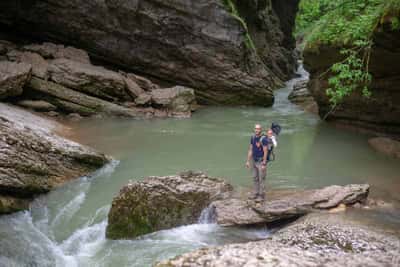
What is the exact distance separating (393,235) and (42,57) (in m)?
21.1

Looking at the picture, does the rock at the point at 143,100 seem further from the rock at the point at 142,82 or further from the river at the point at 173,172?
the river at the point at 173,172

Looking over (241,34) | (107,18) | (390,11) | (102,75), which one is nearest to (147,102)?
(102,75)

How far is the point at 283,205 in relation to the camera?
994cm

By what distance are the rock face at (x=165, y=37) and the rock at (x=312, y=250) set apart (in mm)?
18536

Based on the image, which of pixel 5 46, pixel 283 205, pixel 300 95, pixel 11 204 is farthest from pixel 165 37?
pixel 283 205

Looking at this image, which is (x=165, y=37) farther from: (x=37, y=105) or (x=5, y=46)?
(x=5, y=46)

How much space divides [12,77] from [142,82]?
310 inches

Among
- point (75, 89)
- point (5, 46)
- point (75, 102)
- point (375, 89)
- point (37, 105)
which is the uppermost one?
point (375, 89)

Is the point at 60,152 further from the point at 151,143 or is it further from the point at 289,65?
the point at 289,65

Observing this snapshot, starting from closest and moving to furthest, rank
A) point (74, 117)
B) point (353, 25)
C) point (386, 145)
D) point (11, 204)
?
point (11, 204)
point (353, 25)
point (386, 145)
point (74, 117)

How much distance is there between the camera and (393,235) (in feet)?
26.9

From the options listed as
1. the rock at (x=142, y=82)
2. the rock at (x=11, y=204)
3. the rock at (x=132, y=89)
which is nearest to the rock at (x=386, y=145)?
the rock at (x=11, y=204)

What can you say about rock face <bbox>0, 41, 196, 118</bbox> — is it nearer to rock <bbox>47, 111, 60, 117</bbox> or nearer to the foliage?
rock <bbox>47, 111, 60, 117</bbox>

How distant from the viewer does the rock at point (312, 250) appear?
584cm
